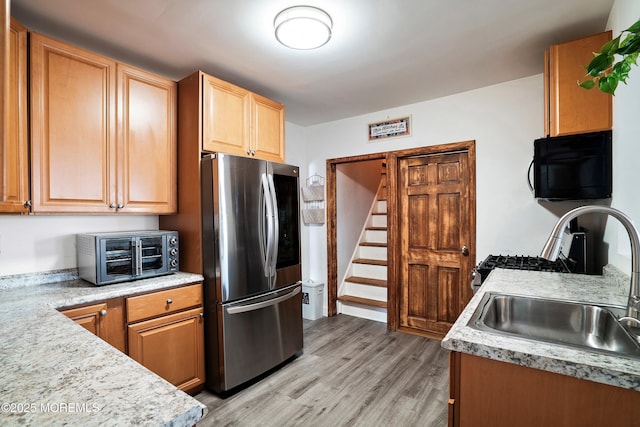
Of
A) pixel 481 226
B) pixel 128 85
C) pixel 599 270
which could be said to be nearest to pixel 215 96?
pixel 128 85

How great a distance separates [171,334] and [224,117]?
160 centimetres

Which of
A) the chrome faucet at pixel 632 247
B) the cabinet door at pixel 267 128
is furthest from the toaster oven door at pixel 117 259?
the chrome faucet at pixel 632 247

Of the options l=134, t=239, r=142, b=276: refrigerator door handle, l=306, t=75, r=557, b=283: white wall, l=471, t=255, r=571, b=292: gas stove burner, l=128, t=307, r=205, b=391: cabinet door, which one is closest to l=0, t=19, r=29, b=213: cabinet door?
l=134, t=239, r=142, b=276: refrigerator door handle

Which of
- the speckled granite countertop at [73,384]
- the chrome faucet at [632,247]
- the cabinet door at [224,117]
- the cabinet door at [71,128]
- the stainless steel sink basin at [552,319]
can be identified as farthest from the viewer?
the cabinet door at [224,117]

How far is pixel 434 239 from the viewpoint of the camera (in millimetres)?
3277

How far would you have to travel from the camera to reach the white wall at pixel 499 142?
267cm

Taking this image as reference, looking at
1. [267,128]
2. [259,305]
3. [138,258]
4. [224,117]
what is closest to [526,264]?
[259,305]

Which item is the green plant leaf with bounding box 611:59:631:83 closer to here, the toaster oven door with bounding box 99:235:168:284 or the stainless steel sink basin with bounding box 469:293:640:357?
the stainless steel sink basin with bounding box 469:293:640:357

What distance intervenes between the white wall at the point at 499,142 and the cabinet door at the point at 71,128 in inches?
106

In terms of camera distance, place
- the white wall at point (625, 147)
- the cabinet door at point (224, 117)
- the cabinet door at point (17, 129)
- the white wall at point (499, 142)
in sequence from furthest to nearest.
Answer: the white wall at point (499, 142)
the cabinet door at point (224, 117)
the cabinet door at point (17, 129)
the white wall at point (625, 147)

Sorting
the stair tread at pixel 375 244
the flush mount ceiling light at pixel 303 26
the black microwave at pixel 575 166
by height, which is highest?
the flush mount ceiling light at pixel 303 26

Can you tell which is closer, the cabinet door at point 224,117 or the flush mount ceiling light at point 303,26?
the flush mount ceiling light at point 303,26

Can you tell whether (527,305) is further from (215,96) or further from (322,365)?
(215,96)

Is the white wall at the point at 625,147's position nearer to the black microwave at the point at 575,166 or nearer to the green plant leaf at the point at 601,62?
the black microwave at the point at 575,166
